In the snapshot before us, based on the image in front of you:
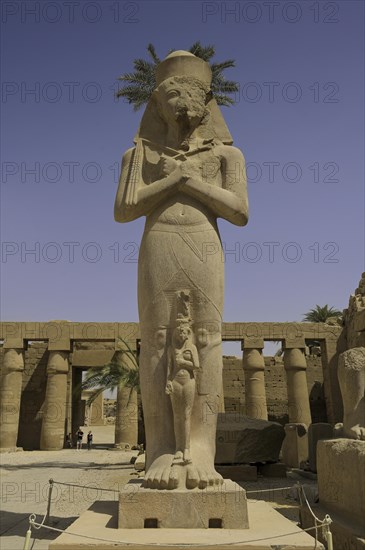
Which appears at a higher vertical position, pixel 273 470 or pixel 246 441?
pixel 246 441

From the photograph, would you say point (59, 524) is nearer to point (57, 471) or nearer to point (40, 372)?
point (57, 471)

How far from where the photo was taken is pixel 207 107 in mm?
A: 4375

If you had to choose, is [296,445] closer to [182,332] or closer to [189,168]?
[182,332]

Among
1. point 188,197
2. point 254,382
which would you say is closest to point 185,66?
point 188,197

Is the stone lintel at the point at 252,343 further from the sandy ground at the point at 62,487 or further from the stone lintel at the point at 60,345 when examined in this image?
the stone lintel at the point at 60,345

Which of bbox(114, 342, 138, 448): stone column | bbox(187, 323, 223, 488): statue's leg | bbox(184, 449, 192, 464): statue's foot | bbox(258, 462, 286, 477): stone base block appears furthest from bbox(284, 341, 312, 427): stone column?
bbox(184, 449, 192, 464): statue's foot

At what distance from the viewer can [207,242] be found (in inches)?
153

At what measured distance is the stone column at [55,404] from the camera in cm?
1881

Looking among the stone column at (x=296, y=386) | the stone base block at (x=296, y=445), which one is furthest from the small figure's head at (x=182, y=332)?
the stone column at (x=296, y=386)

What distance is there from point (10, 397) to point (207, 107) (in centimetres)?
1767

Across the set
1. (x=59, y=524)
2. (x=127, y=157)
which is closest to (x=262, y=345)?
(x=59, y=524)

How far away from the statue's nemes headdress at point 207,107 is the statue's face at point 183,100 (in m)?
0.10

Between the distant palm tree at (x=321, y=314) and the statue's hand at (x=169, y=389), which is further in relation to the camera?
the distant palm tree at (x=321, y=314)

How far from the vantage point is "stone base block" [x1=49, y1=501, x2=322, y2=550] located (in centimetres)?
273
